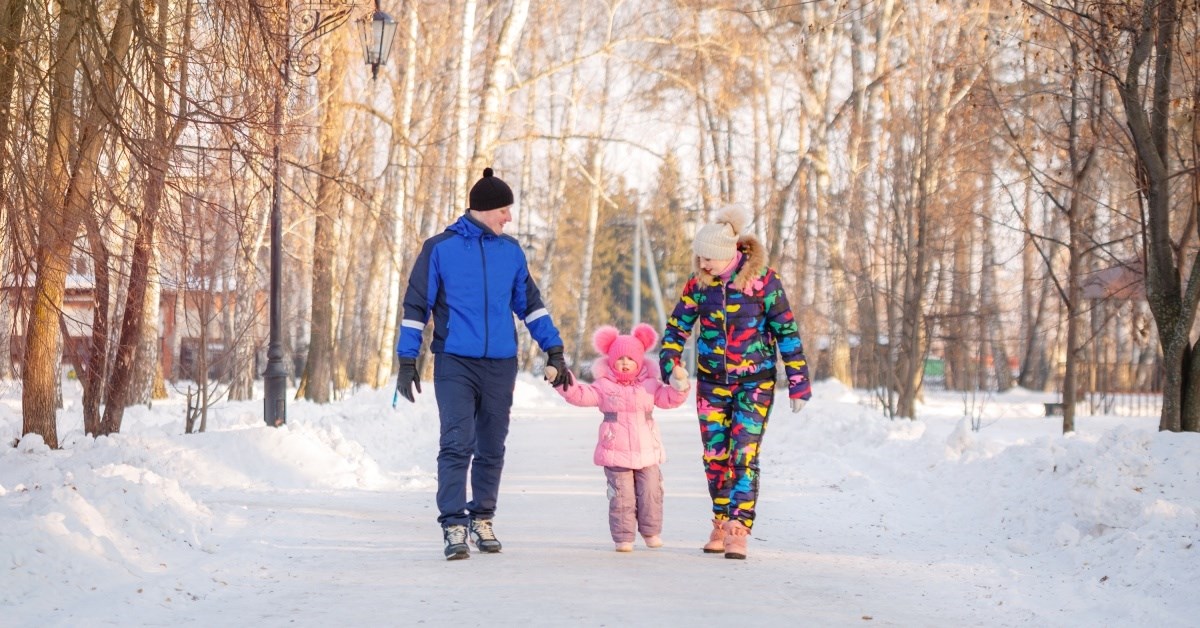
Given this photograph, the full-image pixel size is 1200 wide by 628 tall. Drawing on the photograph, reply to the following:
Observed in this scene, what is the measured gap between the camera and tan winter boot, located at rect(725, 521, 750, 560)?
7.52m

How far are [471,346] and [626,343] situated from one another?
99 cm

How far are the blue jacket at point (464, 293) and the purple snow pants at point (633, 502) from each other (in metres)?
0.98

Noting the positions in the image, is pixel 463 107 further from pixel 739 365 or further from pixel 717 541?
pixel 717 541

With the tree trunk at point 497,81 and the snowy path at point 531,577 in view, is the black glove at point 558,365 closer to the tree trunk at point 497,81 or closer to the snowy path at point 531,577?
the snowy path at point 531,577

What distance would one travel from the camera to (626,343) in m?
7.98

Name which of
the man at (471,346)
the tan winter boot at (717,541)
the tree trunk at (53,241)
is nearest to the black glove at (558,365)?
the man at (471,346)

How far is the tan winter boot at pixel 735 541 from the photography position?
752 cm

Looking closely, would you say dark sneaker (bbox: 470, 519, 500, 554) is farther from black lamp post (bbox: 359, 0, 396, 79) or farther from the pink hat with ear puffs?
black lamp post (bbox: 359, 0, 396, 79)

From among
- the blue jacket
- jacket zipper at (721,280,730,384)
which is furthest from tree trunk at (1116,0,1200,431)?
the blue jacket

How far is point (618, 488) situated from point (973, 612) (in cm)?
232

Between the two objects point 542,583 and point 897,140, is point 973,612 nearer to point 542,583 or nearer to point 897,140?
point 542,583

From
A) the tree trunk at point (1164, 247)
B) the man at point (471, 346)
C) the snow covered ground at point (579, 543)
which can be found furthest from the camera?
the tree trunk at point (1164, 247)

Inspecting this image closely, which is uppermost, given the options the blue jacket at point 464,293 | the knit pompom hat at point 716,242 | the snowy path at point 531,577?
the knit pompom hat at point 716,242

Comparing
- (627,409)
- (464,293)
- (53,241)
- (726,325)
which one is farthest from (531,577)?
(53,241)
